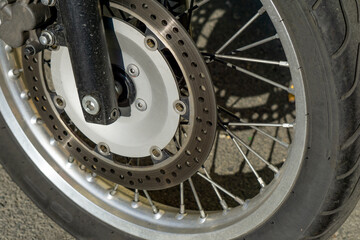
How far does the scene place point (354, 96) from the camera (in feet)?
3.69

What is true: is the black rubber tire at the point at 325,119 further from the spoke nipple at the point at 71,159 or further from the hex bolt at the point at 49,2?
the spoke nipple at the point at 71,159

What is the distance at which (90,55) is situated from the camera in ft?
4.06

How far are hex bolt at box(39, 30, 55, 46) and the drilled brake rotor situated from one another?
15 cm

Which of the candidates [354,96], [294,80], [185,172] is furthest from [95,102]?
[354,96]

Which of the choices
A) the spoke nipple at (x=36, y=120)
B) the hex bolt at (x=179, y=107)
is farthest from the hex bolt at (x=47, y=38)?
the spoke nipple at (x=36, y=120)

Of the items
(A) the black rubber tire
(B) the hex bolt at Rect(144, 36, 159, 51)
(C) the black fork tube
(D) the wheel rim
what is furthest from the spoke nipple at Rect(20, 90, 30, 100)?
(A) the black rubber tire

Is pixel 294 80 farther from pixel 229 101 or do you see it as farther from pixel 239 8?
pixel 239 8

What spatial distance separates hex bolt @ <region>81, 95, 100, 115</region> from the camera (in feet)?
4.22

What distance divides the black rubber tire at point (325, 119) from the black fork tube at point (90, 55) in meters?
0.38

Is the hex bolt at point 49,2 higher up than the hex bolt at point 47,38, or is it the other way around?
the hex bolt at point 49,2

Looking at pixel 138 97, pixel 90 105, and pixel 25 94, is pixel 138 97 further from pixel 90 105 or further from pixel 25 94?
pixel 25 94

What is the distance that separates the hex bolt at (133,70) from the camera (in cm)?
135

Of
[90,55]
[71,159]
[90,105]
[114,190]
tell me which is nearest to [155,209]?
[114,190]

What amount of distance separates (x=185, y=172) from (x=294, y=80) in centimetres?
40
